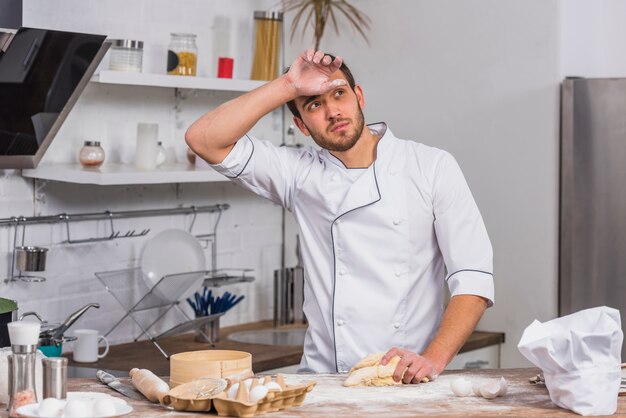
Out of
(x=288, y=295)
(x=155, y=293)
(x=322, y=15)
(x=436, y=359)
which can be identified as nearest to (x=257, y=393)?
(x=436, y=359)

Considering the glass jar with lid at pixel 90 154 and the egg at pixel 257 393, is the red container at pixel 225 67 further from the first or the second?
the egg at pixel 257 393

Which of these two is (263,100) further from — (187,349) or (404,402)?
(187,349)

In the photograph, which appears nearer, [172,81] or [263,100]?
[263,100]

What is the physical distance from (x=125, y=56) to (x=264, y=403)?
201 centimetres

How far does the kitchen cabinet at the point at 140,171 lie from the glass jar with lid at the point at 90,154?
0.03 m

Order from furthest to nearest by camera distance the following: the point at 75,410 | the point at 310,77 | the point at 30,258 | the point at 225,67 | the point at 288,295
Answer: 1. the point at 288,295
2. the point at 225,67
3. the point at 30,258
4. the point at 310,77
5. the point at 75,410

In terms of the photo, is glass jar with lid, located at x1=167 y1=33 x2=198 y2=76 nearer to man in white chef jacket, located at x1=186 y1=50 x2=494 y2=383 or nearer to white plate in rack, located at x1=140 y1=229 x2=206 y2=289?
white plate in rack, located at x1=140 y1=229 x2=206 y2=289

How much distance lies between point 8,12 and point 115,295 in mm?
1158

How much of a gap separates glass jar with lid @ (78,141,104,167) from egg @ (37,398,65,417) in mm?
1810

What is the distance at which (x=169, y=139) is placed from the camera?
4238 millimetres

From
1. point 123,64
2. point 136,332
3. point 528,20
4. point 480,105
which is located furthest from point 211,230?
point 528,20

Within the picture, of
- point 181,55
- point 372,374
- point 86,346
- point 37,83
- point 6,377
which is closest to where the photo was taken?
point 6,377

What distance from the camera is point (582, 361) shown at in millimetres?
2117

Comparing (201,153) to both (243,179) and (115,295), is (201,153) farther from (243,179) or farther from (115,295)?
(115,295)
